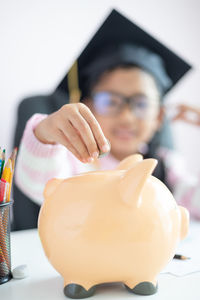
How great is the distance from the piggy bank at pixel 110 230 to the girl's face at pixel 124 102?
2.32 feet

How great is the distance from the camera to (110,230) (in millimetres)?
388

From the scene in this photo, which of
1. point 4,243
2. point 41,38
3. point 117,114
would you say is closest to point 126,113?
point 117,114

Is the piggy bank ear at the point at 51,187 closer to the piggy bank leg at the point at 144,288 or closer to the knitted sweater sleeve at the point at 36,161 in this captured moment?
the piggy bank leg at the point at 144,288

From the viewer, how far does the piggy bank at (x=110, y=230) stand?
1.28ft

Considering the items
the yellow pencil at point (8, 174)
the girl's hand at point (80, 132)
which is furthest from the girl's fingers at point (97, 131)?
the yellow pencil at point (8, 174)

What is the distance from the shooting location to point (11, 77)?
1.28m

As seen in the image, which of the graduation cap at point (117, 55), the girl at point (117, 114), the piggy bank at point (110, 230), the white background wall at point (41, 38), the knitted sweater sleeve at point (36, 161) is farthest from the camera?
the white background wall at point (41, 38)

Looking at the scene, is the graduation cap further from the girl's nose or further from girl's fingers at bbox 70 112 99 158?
girl's fingers at bbox 70 112 99 158

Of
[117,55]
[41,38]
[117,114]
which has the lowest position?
[117,114]

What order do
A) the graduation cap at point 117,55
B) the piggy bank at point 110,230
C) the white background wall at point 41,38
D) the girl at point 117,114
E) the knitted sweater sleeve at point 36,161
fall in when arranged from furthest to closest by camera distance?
the white background wall at point 41,38
the graduation cap at point 117,55
the girl at point 117,114
the knitted sweater sleeve at point 36,161
the piggy bank at point 110,230

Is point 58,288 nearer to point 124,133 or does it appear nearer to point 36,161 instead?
point 36,161

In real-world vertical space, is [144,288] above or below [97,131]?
below

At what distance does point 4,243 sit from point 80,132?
0.18 meters

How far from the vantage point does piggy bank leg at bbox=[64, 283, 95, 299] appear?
41cm
